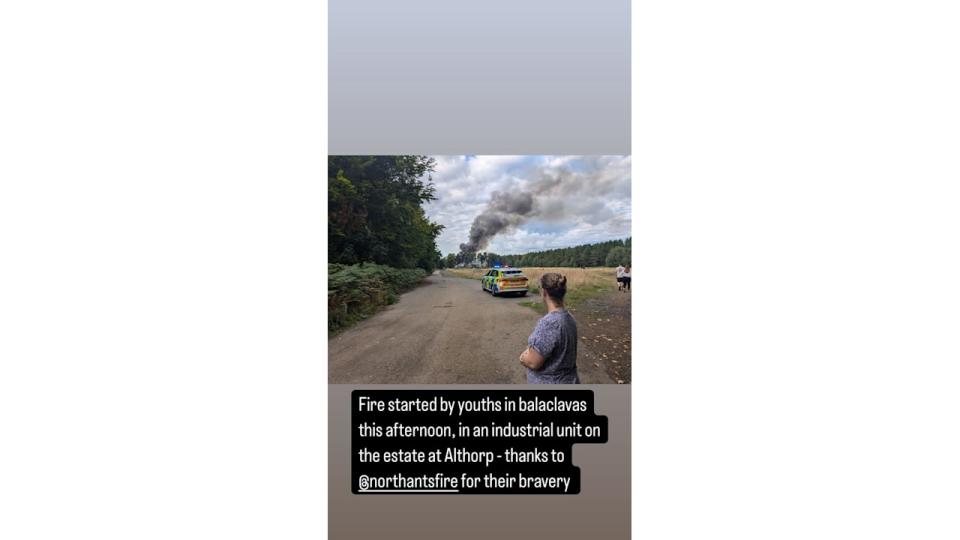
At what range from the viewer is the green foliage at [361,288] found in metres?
2.32

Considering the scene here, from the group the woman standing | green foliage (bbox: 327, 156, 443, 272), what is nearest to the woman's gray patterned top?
the woman standing

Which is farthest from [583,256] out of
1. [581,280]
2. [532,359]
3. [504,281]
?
[532,359]

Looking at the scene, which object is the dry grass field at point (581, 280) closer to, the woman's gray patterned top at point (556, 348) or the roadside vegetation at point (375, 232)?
the woman's gray patterned top at point (556, 348)

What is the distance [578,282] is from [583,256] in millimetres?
282

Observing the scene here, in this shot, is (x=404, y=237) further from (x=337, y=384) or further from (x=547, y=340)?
(x=547, y=340)

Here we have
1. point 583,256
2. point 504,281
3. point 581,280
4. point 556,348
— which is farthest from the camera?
point 504,281

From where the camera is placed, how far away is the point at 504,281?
8.34ft

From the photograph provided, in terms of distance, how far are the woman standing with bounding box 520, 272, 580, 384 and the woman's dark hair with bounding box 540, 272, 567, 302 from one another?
0.42 ft

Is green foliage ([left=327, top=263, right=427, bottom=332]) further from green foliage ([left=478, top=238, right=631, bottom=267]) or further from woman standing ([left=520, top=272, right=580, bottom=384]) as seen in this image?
woman standing ([left=520, top=272, right=580, bottom=384])

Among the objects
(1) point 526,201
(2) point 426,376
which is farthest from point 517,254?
(2) point 426,376

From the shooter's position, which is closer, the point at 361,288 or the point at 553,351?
the point at 553,351

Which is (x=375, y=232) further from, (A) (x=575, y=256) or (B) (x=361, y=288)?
(A) (x=575, y=256)

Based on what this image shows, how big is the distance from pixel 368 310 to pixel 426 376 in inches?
35.5

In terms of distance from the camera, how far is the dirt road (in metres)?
2.20
